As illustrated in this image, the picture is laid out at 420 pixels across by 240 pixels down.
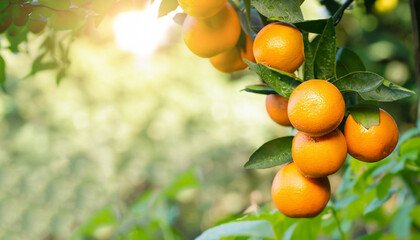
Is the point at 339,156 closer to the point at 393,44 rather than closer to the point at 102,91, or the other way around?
the point at 393,44

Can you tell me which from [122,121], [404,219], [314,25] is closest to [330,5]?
[314,25]

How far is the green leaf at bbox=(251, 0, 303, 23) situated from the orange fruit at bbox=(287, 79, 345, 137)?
0.20ft

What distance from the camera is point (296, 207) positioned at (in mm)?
378

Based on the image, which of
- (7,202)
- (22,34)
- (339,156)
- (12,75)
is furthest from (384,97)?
(12,75)

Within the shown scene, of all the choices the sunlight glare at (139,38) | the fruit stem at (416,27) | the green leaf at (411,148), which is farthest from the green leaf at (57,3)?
the sunlight glare at (139,38)

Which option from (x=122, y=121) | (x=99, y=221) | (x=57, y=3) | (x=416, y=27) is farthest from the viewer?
Result: (x=122, y=121)

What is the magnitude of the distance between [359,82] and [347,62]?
3.1 inches

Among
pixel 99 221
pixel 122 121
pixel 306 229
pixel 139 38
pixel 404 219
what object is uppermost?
pixel 306 229

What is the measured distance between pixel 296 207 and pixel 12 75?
157 inches

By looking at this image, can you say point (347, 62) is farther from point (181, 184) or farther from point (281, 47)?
point (181, 184)

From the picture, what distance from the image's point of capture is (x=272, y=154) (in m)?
0.38

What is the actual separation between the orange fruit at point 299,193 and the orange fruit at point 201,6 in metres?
0.17

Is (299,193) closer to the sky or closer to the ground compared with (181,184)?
closer to the sky

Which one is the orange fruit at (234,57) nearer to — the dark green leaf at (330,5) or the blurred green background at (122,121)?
the dark green leaf at (330,5)
